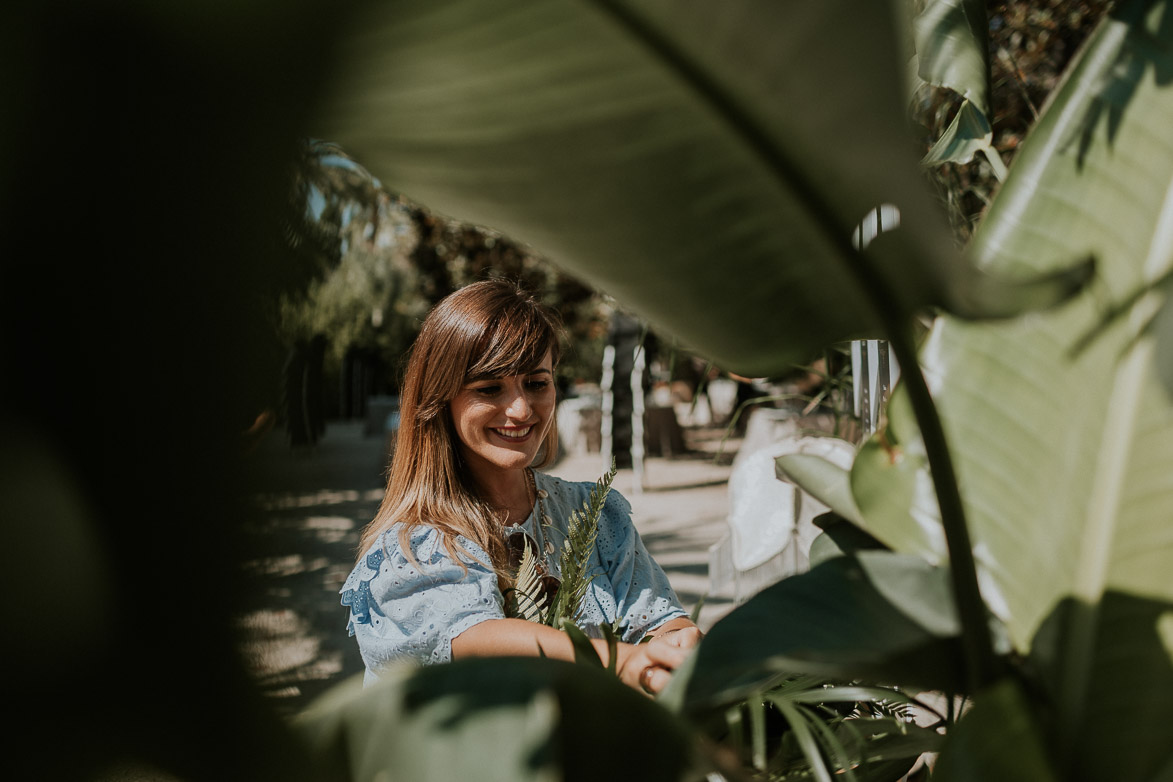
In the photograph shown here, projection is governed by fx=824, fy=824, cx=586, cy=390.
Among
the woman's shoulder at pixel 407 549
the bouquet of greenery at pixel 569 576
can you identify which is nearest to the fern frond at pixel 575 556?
the bouquet of greenery at pixel 569 576

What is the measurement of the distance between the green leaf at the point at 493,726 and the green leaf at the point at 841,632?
0.22 ft

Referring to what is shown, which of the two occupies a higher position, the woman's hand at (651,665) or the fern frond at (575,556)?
the fern frond at (575,556)

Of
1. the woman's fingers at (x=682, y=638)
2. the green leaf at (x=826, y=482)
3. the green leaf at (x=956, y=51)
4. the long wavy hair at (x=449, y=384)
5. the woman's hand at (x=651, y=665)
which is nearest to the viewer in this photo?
the green leaf at (x=826, y=482)

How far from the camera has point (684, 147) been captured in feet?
1.53

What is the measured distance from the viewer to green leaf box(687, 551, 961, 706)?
485mm

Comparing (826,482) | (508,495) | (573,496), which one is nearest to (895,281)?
(826,482)

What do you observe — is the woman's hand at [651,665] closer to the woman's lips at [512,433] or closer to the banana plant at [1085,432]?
the banana plant at [1085,432]

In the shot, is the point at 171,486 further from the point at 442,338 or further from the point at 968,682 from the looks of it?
the point at 442,338

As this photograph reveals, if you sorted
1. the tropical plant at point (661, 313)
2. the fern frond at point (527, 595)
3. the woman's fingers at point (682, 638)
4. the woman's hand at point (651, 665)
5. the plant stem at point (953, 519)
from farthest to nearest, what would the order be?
the fern frond at point (527, 595) < the woman's fingers at point (682, 638) < the woman's hand at point (651, 665) < the plant stem at point (953, 519) < the tropical plant at point (661, 313)

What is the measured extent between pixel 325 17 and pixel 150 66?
0.07 metres

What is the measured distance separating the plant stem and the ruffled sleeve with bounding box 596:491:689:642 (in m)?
0.86

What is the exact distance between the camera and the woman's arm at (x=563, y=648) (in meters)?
0.82

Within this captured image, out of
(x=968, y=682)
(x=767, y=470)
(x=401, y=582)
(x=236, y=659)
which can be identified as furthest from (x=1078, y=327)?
(x=767, y=470)

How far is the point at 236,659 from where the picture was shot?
36 centimetres
